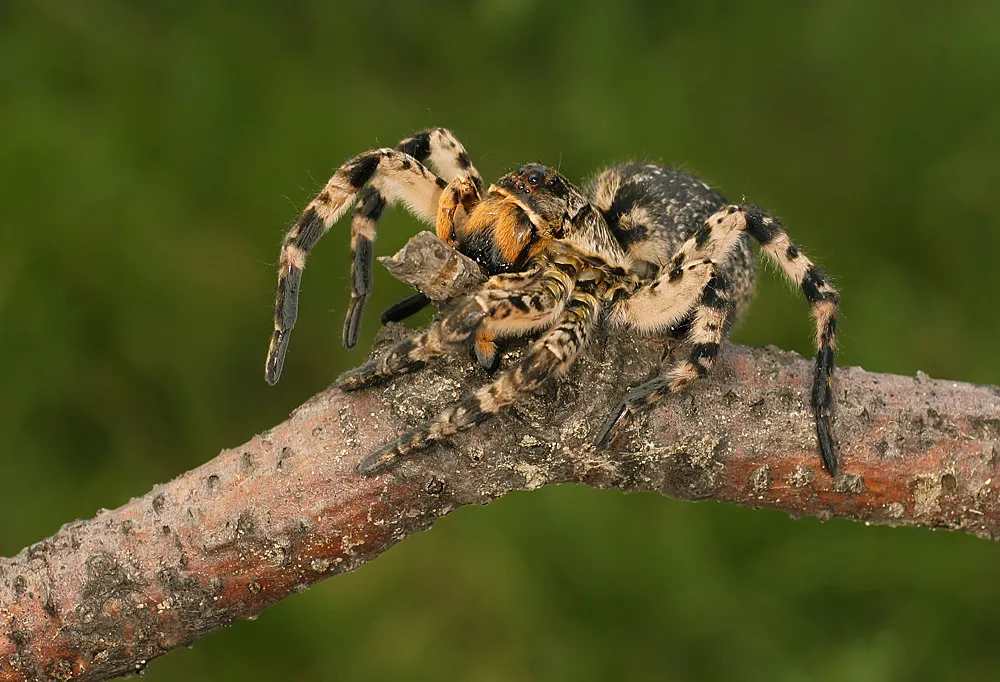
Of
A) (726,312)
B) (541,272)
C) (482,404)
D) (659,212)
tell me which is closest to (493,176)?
(659,212)

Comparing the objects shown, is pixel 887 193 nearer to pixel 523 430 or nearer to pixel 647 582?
pixel 647 582

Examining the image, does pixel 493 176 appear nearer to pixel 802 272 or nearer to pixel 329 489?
pixel 802 272

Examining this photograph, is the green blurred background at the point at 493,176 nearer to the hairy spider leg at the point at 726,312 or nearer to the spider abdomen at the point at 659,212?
the spider abdomen at the point at 659,212

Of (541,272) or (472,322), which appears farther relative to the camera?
(541,272)

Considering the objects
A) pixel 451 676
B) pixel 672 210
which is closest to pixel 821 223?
pixel 672 210

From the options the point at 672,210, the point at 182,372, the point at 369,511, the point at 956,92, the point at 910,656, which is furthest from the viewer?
the point at 956,92

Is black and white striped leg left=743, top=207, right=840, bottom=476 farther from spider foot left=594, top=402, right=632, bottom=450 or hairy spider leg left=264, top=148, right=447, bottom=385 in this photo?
hairy spider leg left=264, top=148, right=447, bottom=385

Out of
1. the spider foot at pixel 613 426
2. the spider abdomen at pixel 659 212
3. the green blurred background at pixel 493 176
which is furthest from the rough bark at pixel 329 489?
the green blurred background at pixel 493 176
